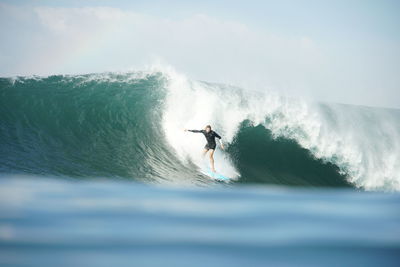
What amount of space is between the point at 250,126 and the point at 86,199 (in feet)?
38.0

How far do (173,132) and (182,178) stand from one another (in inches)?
159

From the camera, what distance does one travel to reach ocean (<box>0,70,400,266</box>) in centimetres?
433

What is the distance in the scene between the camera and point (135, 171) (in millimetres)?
11672

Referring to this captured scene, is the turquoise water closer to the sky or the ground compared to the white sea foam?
closer to the ground

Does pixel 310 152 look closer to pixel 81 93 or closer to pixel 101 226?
pixel 81 93

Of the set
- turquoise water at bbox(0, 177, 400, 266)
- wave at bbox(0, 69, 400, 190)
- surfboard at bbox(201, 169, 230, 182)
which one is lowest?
turquoise water at bbox(0, 177, 400, 266)

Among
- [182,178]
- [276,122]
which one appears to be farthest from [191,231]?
[276,122]

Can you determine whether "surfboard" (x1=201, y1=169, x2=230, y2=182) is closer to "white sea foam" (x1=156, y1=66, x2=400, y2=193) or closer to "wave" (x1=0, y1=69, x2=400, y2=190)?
"wave" (x1=0, y1=69, x2=400, y2=190)

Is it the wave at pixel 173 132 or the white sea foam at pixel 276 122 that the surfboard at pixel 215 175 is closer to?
the wave at pixel 173 132

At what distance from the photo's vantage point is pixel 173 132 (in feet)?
50.9

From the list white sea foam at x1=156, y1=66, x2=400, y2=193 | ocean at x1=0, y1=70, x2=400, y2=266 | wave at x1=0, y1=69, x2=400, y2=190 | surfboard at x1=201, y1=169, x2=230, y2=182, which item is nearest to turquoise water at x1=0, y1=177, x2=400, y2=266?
ocean at x1=0, y1=70, x2=400, y2=266

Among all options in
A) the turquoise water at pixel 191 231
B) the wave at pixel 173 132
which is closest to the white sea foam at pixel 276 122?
the wave at pixel 173 132

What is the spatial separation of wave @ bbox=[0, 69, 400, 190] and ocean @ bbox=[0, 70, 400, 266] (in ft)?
0.19

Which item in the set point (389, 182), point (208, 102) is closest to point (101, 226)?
point (208, 102)
